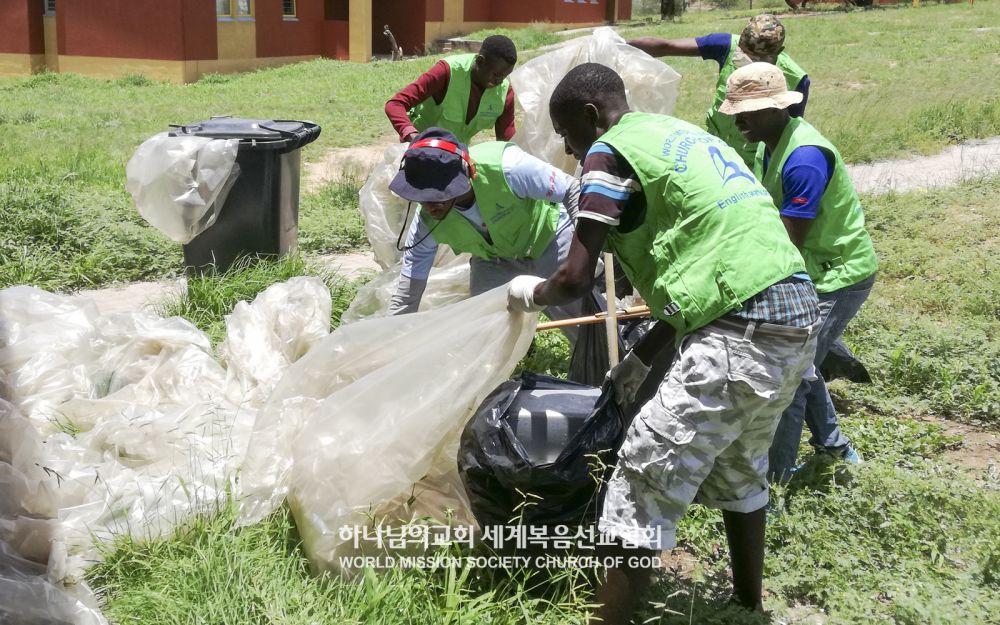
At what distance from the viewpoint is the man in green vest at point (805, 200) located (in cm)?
315

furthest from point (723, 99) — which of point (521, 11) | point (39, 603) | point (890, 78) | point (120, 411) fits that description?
point (521, 11)

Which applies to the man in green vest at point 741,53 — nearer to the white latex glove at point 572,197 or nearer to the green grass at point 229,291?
the white latex glove at point 572,197

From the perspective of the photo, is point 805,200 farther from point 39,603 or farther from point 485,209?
point 39,603

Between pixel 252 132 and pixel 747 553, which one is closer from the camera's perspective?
pixel 747 553

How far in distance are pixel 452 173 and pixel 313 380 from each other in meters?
0.87

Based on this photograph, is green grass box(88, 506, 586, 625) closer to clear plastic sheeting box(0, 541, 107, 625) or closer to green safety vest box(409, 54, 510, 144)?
clear plastic sheeting box(0, 541, 107, 625)

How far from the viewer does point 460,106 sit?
17.1 ft

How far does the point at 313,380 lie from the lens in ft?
10.4

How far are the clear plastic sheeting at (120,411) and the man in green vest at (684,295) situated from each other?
4.29ft

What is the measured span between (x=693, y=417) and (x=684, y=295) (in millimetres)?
303

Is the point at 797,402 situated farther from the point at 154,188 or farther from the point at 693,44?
the point at 154,188

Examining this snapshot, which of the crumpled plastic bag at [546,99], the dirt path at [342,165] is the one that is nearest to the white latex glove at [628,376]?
the crumpled plastic bag at [546,99]

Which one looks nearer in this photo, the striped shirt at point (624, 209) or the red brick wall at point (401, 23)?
the striped shirt at point (624, 209)

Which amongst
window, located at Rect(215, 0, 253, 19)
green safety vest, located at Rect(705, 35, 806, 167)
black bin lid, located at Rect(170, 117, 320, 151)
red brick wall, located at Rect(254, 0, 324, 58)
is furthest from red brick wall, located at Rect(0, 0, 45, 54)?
green safety vest, located at Rect(705, 35, 806, 167)
